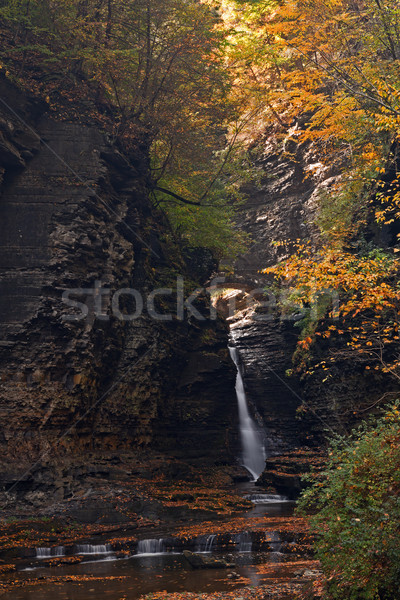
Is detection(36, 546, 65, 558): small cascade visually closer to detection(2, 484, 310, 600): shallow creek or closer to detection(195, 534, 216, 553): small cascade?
detection(2, 484, 310, 600): shallow creek

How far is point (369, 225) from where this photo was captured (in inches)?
785

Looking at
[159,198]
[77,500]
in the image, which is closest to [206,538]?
[77,500]

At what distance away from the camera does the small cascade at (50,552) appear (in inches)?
415

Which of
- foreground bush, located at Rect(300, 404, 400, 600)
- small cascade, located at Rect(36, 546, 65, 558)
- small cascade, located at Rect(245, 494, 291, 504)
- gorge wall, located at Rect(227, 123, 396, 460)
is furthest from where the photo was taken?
gorge wall, located at Rect(227, 123, 396, 460)

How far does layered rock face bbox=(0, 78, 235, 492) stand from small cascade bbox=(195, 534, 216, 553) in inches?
204

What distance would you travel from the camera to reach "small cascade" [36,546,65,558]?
10539 mm

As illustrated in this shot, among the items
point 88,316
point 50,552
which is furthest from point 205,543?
point 88,316

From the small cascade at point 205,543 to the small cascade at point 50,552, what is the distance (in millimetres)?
3021

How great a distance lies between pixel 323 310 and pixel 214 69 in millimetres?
11269

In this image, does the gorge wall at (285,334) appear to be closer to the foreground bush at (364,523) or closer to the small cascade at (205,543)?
the small cascade at (205,543)

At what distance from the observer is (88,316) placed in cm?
1642

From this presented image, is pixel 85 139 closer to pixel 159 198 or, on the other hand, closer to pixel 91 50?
pixel 91 50

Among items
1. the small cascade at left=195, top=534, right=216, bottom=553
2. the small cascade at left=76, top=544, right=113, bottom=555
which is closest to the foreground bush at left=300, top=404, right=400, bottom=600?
the small cascade at left=195, top=534, right=216, bottom=553

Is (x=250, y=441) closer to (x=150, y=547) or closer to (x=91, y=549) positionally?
(x=150, y=547)
